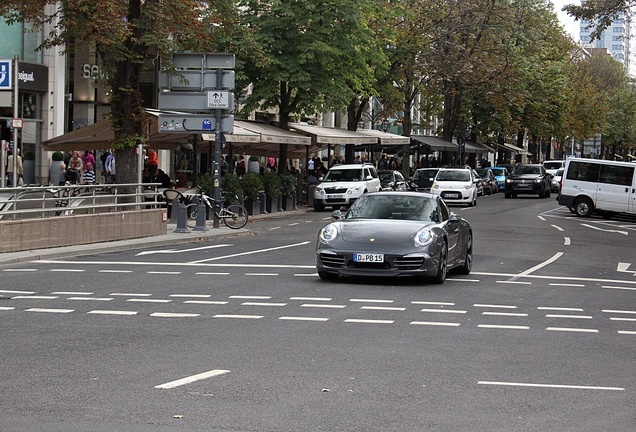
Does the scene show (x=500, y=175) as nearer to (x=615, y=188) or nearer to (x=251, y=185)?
(x=615, y=188)

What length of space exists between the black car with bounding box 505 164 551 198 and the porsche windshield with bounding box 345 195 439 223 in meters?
41.8

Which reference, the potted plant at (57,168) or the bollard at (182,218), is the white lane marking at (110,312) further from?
the potted plant at (57,168)

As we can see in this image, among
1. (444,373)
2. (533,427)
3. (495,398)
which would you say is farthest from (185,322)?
(533,427)

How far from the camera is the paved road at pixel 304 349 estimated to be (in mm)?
7402

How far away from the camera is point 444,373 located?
914 centimetres

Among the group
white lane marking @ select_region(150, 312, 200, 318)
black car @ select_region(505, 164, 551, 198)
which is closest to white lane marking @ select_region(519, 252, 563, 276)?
white lane marking @ select_region(150, 312, 200, 318)

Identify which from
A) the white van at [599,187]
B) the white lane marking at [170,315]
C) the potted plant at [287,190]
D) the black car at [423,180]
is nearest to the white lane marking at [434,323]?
the white lane marking at [170,315]

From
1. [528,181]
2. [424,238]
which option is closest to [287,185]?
[528,181]

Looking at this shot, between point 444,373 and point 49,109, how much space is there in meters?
34.3

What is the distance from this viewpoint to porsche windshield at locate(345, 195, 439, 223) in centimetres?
1772

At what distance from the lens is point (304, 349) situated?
10258 millimetres

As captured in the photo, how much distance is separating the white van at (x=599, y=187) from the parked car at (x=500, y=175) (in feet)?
96.3

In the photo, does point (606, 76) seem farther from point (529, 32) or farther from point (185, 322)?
point (185, 322)

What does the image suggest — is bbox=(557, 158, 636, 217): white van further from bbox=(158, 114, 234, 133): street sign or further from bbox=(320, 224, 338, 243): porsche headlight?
bbox=(320, 224, 338, 243): porsche headlight
